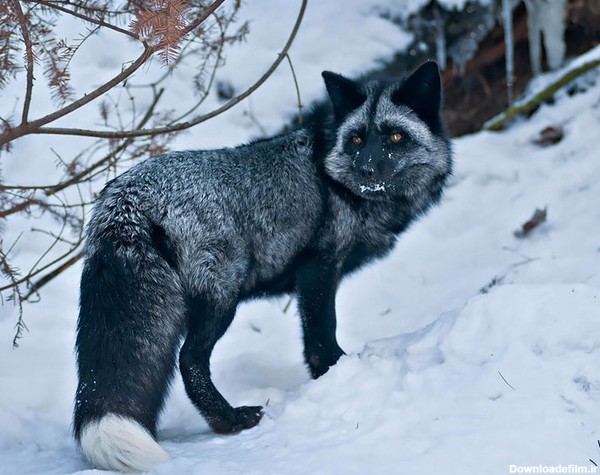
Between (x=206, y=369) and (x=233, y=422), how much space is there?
34 centimetres

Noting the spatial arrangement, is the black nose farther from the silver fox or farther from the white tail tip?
the white tail tip

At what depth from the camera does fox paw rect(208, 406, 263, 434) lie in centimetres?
403

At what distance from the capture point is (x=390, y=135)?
4.59 meters

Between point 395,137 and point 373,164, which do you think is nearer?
point 373,164

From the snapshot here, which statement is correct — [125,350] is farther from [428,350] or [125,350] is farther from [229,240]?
[428,350]

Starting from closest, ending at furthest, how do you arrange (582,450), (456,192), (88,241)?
1. (582,450)
2. (88,241)
3. (456,192)

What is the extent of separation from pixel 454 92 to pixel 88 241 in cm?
620

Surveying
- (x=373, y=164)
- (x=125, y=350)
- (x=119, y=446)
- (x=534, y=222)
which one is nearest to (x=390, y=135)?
(x=373, y=164)

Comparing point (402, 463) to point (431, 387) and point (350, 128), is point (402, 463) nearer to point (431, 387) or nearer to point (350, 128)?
point (431, 387)

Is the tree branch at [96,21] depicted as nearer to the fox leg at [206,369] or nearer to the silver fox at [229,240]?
the silver fox at [229,240]

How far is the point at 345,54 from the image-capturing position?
Result: 8891mm

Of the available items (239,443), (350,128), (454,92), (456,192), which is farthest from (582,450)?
(454,92)

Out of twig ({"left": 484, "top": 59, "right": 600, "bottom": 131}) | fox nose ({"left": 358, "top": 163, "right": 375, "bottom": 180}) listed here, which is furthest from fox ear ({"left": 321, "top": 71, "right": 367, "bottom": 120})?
twig ({"left": 484, "top": 59, "right": 600, "bottom": 131})

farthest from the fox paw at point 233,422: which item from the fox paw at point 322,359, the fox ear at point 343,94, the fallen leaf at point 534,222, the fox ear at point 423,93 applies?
the fallen leaf at point 534,222
